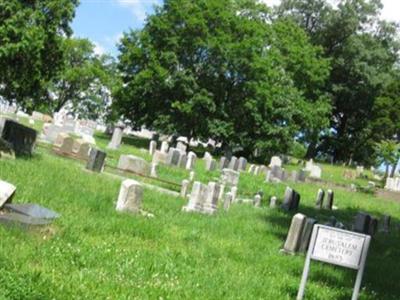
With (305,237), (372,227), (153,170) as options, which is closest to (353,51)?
(153,170)

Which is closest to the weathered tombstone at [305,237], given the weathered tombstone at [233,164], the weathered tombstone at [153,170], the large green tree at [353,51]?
the weathered tombstone at [153,170]

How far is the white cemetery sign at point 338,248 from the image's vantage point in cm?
870

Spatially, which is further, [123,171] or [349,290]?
[123,171]

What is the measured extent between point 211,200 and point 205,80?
3114 centimetres

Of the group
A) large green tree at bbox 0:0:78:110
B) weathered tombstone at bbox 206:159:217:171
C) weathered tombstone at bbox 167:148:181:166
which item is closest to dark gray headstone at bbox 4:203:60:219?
weathered tombstone at bbox 167:148:181:166

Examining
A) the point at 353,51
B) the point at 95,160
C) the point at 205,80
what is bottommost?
the point at 95,160

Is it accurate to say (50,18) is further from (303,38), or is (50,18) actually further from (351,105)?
(351,105)

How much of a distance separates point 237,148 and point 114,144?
1580 cm

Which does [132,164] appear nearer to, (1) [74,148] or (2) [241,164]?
(1) [74,148]

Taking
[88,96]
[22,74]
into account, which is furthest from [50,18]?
[88,96]

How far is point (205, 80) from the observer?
47250 millimetres

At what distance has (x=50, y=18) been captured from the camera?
37.5m

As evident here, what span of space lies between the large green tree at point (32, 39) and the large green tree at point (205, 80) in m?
8.81

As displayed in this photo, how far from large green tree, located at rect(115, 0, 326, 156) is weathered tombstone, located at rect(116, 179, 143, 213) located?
31527 millimetres
